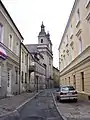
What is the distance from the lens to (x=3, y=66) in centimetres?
2039

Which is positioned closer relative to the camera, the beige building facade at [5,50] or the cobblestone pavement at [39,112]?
the cobblestone pavement at [39,112]

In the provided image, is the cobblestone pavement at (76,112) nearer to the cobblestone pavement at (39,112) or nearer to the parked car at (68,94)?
the cobblestone pavement at (39,112)

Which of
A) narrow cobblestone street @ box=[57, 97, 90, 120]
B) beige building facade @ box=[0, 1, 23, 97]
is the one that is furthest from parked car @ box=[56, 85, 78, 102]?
beige building facade @ box=[0, 1, 23, 97]

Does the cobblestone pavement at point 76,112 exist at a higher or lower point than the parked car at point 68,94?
lower

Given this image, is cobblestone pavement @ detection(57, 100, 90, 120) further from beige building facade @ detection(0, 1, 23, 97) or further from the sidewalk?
beige building facade @ detection(0, 1, 23, 97)

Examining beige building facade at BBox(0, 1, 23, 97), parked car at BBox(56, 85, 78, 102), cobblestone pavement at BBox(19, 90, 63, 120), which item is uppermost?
beige building facade at BBox(0, 1, 23, 97)

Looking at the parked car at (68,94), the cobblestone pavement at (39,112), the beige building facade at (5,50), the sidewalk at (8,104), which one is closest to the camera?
the cobblestone pavement at (39,112)

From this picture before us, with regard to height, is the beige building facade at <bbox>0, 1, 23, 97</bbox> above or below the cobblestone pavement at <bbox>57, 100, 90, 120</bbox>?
above

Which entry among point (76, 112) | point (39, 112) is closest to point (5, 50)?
point (39, 112)

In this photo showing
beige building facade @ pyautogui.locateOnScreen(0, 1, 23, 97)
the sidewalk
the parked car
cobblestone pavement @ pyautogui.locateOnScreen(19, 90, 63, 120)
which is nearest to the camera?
cobblestone pavement @ pyautogui.locateOnScreen(19, 90, 63, 120)

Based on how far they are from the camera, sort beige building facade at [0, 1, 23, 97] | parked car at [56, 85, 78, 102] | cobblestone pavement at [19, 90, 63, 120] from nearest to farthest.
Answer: cobblestone pavement at [19, 90, 63, 120] → parked car at [56, 85, 78, 102] → beige building facade at [0, 1, 23, 97]

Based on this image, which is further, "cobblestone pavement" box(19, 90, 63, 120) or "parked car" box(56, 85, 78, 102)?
"parked car" box(56, 85, 78, 102)

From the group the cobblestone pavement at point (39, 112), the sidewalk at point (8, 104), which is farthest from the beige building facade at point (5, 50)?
the cobblestone pavement at point (39, 112)

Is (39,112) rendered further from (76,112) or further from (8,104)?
(8,104)
